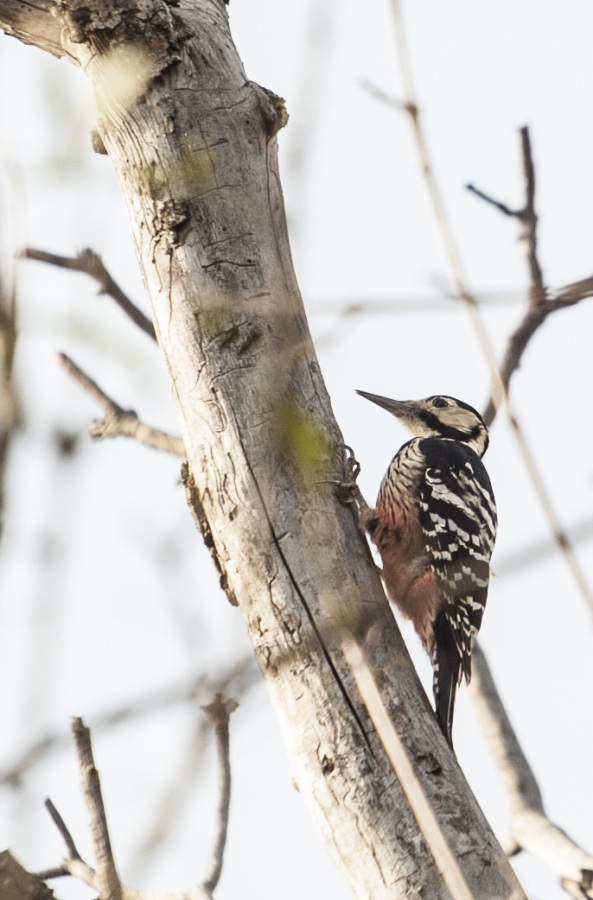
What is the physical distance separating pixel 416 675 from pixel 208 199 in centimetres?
160

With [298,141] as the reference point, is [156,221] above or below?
above

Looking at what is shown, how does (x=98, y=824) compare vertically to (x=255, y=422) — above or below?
below

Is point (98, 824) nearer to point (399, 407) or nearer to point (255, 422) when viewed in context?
point (255, 422)

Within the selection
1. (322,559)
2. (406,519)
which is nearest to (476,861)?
(322,559)

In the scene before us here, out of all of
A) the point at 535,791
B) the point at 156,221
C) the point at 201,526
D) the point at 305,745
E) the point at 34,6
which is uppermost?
the point at 34,6

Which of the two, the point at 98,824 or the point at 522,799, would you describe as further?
the point at 522,799

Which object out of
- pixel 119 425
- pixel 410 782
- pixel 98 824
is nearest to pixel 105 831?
pixel 98 824

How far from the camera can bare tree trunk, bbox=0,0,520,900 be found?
2.87 m

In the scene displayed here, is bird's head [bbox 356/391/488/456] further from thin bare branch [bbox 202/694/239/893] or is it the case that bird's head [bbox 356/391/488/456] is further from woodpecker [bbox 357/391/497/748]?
thin bare branch [bbox 202/694/239/893]

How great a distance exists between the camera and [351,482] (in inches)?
145

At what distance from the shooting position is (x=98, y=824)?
2.01 meters

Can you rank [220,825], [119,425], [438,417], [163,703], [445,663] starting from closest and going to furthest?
[163,703]
[220,825]
[119,425]
[445,663]
[438,417]

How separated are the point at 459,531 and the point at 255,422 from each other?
2.29m

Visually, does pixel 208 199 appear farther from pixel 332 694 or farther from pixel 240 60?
pixel 332 694
